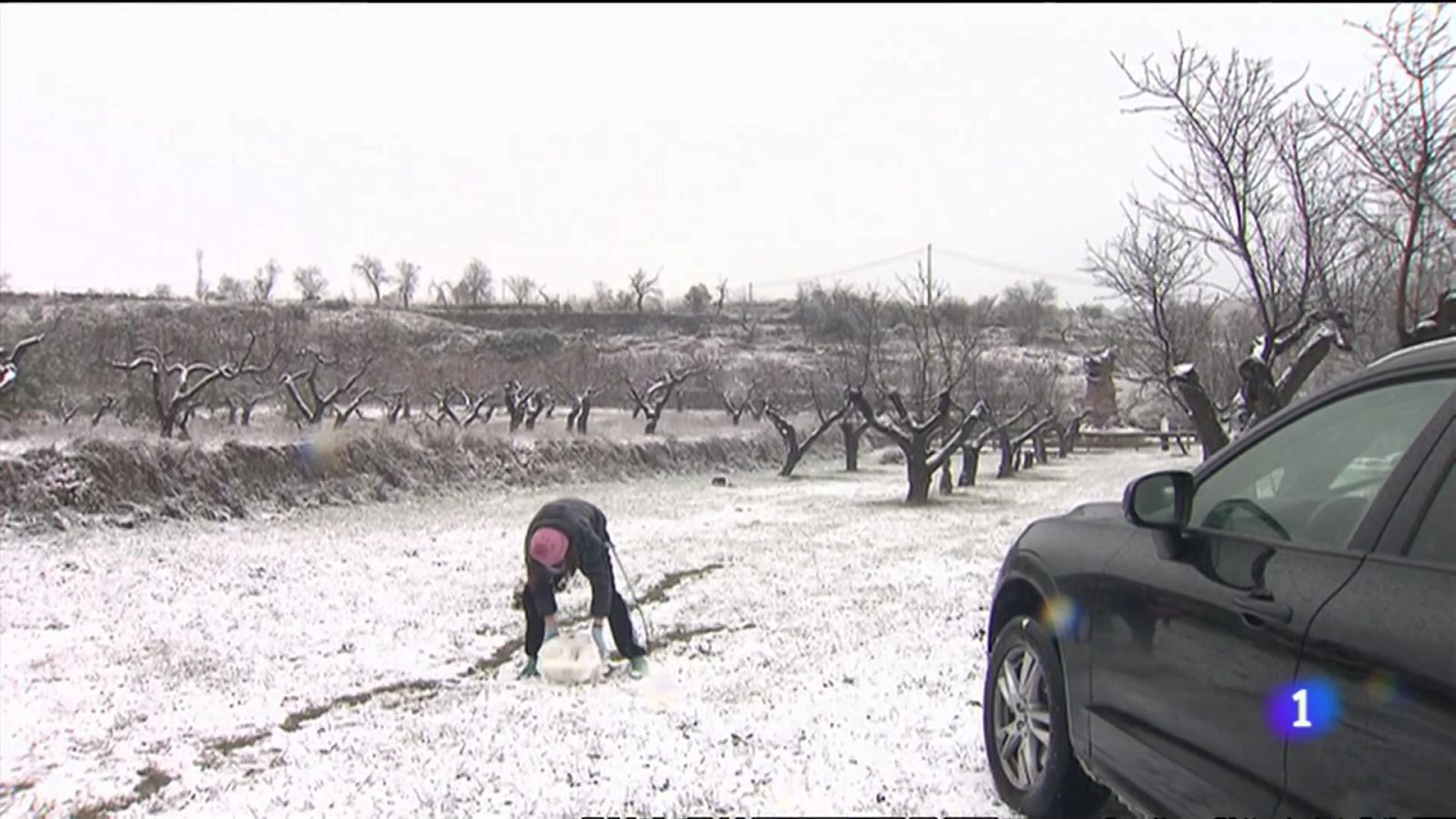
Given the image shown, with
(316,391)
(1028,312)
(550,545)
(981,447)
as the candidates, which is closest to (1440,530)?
(550,545)

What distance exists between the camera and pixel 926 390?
34.0 metres

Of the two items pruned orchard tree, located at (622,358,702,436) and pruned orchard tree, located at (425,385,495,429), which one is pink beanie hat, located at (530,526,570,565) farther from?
pruned orchard tree, located at (622,358,702,436)

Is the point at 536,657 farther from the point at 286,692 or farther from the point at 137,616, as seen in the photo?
the point at 137,616

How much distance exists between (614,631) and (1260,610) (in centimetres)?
588

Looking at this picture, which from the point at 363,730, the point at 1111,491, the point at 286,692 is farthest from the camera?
the point at 1111,491

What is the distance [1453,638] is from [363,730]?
6.47m

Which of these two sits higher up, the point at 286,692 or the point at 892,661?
the point at 892,661

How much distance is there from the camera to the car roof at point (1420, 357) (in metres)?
2.42

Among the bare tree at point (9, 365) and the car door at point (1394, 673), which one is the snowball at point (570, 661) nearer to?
the car door at point (1394, 673)

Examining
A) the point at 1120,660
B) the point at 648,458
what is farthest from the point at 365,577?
the point at 648,458

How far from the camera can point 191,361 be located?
34.3 m

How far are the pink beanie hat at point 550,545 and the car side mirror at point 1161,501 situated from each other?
15.8 ft

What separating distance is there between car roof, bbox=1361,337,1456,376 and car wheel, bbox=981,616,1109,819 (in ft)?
5.01

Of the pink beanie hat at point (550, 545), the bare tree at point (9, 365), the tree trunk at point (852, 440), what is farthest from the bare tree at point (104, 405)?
the pink beanie hat at point (550, 545)
